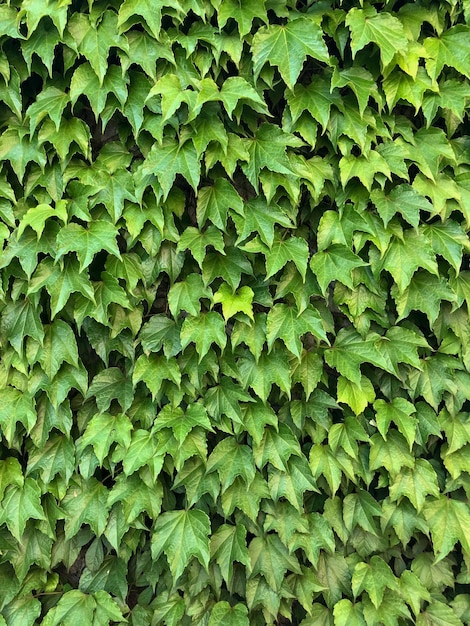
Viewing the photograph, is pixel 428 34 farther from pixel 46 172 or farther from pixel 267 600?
pixel 267 600

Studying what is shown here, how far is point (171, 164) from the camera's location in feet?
6.57

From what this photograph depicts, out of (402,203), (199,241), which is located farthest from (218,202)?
(402,203)

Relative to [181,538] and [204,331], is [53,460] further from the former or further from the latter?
Result: [204,331]

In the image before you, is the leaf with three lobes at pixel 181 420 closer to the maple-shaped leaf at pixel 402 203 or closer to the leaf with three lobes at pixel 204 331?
the leaf with three lobes at pixel 204 331

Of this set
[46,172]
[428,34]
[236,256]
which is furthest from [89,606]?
[428,34]

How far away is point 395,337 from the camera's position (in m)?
2.23

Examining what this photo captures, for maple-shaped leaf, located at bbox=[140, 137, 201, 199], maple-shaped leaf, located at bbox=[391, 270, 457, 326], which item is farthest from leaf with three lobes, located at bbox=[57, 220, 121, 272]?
maple-shaped leaf, located at bbox=[391, 270, 457, 326]

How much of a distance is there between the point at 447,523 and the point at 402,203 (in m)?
1.26

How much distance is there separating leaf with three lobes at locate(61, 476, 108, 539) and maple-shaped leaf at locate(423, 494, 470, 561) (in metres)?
1.27

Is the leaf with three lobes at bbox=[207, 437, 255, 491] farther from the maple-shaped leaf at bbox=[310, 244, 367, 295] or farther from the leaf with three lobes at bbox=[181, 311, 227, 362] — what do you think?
the maple-shaped leaf at bbox=[310, 244, 367, 295]

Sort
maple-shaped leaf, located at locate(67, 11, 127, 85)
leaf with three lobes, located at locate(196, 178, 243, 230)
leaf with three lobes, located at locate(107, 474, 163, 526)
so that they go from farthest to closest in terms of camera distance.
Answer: leaf with three lobes, located at locate(107, 474, 163, 526) → leaf with three lobes, located at locate(196, 178, 243, 230) → maple-shaped leaf, located at locate(67, 11, 127, 85)

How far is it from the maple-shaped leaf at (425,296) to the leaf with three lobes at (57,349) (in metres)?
1.22

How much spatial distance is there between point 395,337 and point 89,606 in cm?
155

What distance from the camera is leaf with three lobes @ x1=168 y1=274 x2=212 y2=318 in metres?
2.09
